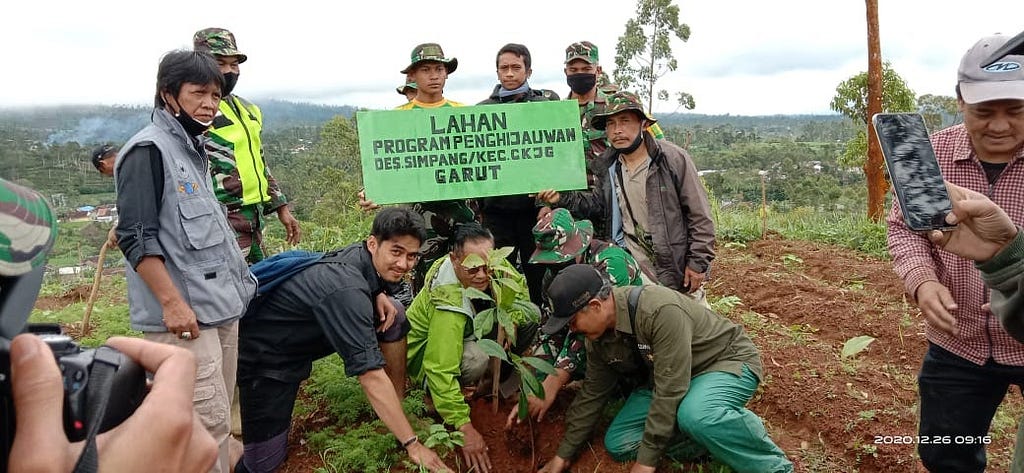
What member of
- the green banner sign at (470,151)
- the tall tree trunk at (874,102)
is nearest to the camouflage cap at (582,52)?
the green banner sign at (470,151)

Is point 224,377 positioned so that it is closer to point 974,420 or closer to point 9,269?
point 9,269

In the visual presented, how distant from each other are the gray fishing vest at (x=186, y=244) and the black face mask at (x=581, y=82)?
103 inches

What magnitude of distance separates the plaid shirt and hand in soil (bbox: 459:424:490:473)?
2055mm

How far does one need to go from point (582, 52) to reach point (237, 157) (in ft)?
7.69

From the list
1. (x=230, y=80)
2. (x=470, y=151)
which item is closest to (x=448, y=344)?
(x=470, y=151)

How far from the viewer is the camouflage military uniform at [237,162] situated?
379 cm

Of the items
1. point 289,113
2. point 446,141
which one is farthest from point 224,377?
point 289,113

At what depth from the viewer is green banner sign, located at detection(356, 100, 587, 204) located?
3.93m

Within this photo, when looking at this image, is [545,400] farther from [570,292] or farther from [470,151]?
[470,151]

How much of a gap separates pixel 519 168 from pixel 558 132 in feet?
1.11

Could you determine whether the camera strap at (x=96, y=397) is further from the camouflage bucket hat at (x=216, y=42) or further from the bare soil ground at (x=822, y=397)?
the camouflage bucket hat at (x=216, y=42)

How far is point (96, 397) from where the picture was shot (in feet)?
3.58

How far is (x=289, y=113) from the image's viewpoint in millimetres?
86562

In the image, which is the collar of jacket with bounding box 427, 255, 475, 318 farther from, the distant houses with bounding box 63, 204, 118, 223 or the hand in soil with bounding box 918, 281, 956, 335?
the hand in soil with bounding box 918, 281, 956, 335
